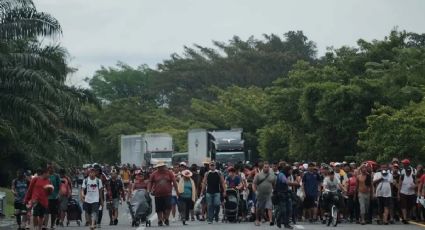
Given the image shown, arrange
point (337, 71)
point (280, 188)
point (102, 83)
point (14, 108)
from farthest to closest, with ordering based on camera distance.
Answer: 1. point (102, 83)
2. point (337, 71)
3. point (14, 108)
4. point (280, 188)

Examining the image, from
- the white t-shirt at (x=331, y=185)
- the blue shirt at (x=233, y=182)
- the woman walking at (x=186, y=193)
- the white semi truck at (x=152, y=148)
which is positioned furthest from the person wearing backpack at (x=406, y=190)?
the white semi truck at (x=152, y=148)

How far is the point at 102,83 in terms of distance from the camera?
13900cm

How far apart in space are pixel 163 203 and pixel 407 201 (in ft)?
23.2

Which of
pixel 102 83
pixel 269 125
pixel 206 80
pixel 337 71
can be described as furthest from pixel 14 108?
pixel 102 83

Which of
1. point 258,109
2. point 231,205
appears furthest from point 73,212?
point 258,109

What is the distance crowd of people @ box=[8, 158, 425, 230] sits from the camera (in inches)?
1140

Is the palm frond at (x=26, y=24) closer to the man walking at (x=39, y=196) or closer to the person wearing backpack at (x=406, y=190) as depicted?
the man walking at (x=39, y=196)

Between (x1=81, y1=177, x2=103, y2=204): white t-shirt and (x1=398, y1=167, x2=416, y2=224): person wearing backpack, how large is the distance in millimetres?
8585

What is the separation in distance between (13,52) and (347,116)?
21.8 meters

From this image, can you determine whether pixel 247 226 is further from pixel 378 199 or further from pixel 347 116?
pixel 347 116

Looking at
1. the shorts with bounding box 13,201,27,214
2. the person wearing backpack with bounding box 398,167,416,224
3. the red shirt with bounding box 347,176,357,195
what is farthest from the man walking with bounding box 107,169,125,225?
the person wearing backpack with bounding box 398,167,416,224

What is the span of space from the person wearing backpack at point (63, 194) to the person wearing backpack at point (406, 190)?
9.52 metres

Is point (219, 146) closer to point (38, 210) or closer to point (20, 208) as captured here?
point (20, 208)

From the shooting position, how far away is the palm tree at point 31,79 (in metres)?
33.6
